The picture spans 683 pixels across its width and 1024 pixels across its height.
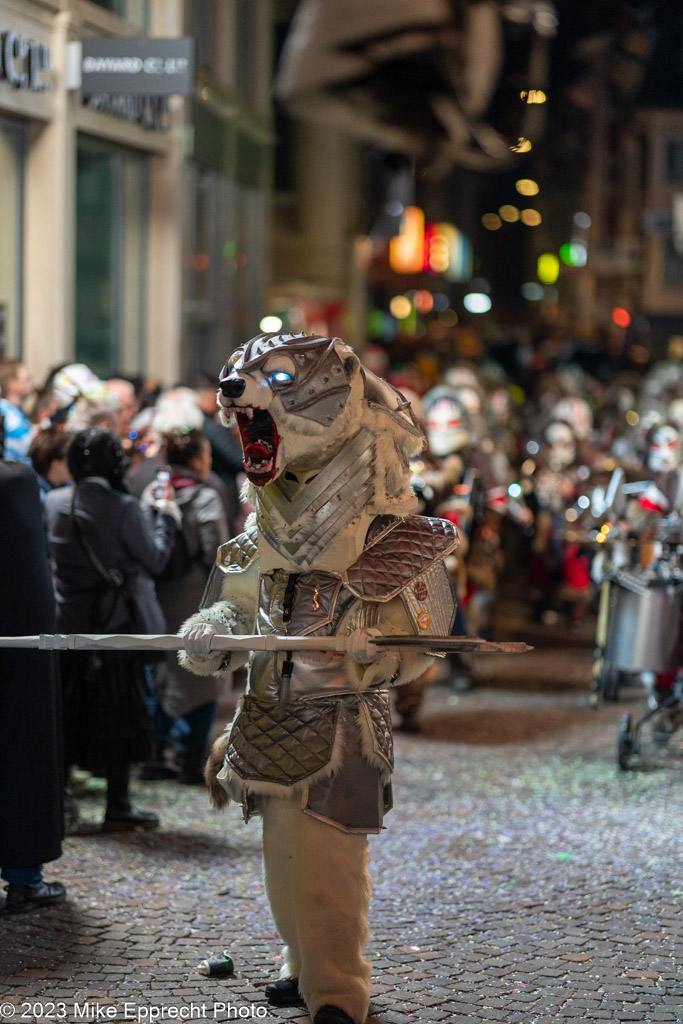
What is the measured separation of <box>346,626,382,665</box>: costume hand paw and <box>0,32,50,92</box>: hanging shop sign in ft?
28.0

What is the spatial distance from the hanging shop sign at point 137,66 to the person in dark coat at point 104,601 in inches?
259

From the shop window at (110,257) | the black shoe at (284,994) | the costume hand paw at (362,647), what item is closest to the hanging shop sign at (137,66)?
the shop window at (110,257)

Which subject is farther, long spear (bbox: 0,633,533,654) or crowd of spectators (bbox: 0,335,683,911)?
crowd of spectators (bbox: 0,335,683,911)

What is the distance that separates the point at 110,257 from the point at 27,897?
1144 centimetres

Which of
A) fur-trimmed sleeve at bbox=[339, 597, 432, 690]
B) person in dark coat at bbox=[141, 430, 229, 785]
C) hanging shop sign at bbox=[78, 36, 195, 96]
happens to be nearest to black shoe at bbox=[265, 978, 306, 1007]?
fur-trimmed sleeve at bbox=[339, 597, 432, 690]

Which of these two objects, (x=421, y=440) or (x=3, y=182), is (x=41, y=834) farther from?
(x=3, y=182)

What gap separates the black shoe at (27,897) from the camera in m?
5.82

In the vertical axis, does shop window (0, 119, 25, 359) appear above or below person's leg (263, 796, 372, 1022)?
above

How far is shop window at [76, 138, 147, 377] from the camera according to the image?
15375 mm

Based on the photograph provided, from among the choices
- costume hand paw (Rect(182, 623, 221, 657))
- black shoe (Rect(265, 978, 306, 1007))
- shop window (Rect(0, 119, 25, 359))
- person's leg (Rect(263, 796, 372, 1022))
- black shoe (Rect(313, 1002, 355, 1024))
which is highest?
shop window (Rect(0, 119, 25, 359))

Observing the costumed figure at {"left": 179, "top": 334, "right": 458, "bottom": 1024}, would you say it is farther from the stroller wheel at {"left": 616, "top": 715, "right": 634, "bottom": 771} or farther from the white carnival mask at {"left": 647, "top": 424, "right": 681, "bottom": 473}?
the white carnival mask at {"left": 647, "top": 424, "right": 681, "bottom": 473}

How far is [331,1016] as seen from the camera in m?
4.73

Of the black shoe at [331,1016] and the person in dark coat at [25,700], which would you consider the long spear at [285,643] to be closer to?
the person in dark coat at [25,700]

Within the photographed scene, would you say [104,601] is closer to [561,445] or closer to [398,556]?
[398,556]
